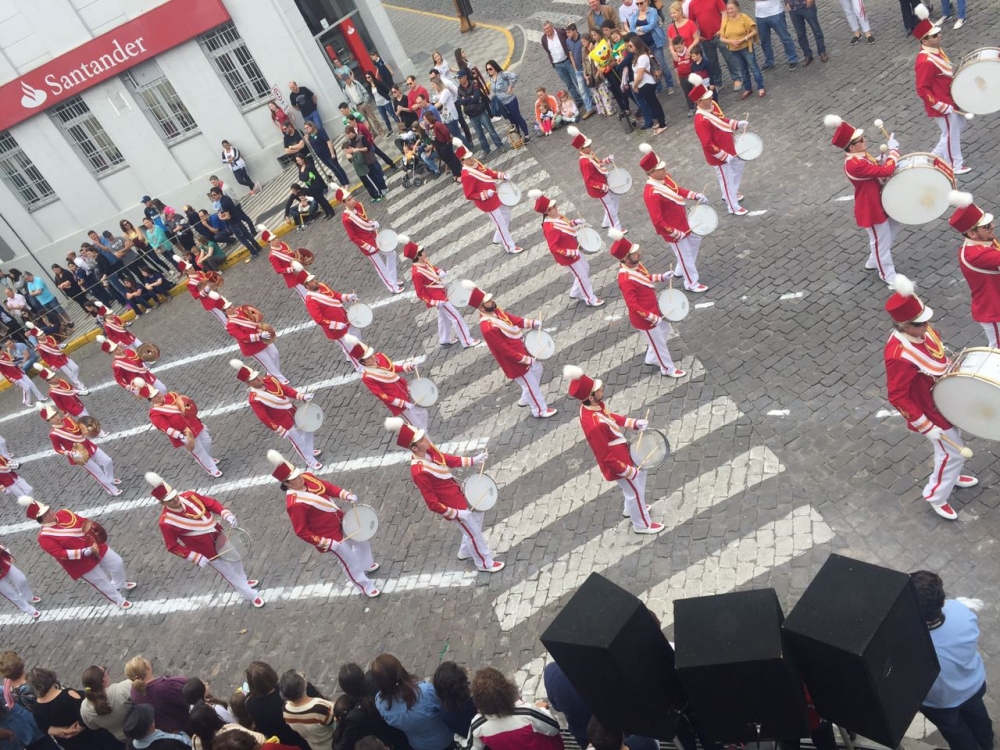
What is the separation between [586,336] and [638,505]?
13.8ft

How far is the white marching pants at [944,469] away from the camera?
781 centimetres

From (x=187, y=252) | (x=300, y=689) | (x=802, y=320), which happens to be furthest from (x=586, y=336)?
(x=187, y=252)

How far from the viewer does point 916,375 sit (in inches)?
304

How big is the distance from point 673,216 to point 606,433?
4.70m

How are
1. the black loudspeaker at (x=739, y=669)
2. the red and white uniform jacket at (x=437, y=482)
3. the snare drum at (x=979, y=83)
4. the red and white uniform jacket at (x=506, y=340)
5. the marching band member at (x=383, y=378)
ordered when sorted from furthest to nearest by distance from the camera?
the marching band member at (x=383, y=378) → the red and white uniform jacket at (x=506, y=340) → the snare drum at (x=979, y=83) → the red and white uniform jacket at (x=437, y=482) → the black loudspeaker at (x=739, y=669)

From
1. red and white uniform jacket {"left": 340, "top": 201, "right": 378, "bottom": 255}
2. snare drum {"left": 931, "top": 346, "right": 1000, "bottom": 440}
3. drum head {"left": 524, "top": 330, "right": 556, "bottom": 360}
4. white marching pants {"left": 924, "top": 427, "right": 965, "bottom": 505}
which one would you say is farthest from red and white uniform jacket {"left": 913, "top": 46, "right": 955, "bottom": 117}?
red and white uniform jacket {"left": 340, "top": 201, "right": 378, "bottom": 255}

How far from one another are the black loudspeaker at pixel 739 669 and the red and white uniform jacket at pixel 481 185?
37.5 feet

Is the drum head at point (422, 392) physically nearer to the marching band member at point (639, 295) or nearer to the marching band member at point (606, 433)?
the marching band member at point (639, 295)

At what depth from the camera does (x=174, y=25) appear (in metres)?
23.8

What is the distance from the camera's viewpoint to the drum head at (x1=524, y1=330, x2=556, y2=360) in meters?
11.6

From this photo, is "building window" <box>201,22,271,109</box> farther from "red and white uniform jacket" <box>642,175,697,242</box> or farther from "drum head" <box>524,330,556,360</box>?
"drum head" <box>524,330,556,360</box>

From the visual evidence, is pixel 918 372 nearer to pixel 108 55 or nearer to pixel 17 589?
pixel 17 589

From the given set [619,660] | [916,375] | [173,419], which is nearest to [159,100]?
[173,419]

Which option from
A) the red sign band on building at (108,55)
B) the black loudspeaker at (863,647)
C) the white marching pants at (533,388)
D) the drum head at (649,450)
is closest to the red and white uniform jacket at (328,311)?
the white marching pants at (533,388)
